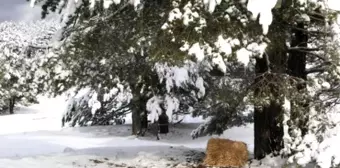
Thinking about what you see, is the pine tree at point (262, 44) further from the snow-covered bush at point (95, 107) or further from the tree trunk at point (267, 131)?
the snow-covered bush at point (95, 107)

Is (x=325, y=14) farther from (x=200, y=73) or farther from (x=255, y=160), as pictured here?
(x=200, y=73)

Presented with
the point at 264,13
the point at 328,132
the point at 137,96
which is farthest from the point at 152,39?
the point at 137,96

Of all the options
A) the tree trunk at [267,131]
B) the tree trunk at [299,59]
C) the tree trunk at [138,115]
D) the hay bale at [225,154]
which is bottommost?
the hay bale at [225,154]

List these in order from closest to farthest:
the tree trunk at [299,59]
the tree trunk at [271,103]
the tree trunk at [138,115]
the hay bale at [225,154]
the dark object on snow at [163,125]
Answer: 1. the tree trunk at [271,103]
2. the tree trunk at [299,59]
3. the hay bale at [225,154]
4. the tree trunk at [138,115]
5. the dark object on snow at [163,125]

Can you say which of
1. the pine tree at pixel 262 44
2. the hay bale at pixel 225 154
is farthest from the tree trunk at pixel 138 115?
the pine tree at pixel 262 44

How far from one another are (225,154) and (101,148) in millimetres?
3473

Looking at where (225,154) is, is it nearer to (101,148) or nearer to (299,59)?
(299,59)

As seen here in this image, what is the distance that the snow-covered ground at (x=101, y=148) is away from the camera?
8703mm

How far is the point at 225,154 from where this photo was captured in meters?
8.50

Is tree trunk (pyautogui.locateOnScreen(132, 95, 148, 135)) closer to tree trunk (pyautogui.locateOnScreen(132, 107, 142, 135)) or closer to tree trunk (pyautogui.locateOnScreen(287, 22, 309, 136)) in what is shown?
tree trunk (pyautogui.locateOnScreen(132, 107, 142, 135))

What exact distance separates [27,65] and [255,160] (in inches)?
226

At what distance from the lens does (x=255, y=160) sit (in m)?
8.91

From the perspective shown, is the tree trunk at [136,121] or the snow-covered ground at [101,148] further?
the tree trunk at [136,121]

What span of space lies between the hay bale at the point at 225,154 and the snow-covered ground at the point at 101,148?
1.75ft
